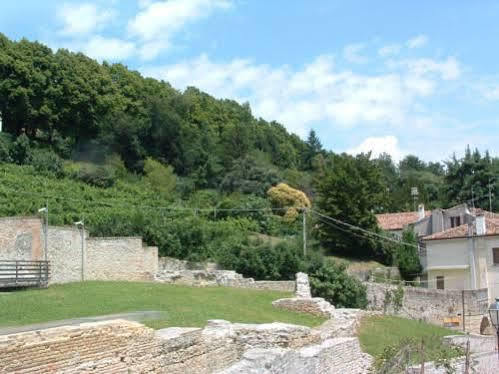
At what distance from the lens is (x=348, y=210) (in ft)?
155

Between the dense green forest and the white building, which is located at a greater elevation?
the dense green forest

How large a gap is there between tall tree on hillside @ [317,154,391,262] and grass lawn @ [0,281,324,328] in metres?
19.2

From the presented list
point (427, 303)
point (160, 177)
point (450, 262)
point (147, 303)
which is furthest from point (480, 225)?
point (147, 303)

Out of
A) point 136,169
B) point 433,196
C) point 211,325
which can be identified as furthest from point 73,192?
point 433,196

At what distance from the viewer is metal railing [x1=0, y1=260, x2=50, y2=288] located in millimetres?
25016

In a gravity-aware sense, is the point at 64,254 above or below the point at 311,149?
below

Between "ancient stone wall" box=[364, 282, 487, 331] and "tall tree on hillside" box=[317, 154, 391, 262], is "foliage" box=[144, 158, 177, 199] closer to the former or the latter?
"tall tree on hillside" box=[317, 154, 391, 262]

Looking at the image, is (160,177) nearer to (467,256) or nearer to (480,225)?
(467,256)

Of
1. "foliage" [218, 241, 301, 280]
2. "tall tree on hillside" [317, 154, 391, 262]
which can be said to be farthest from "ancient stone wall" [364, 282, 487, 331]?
"tall tree on hillside" [317, 154, 391, 262]

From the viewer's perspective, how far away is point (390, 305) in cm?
3356

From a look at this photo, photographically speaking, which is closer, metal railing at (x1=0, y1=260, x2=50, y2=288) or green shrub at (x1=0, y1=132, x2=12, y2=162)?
metal railing at (x1=0, y1=260, x2=50, y2=288)

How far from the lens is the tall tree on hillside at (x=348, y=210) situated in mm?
47031

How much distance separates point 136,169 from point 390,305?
34.2 meters

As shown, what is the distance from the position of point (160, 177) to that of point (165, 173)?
1.02 meters
